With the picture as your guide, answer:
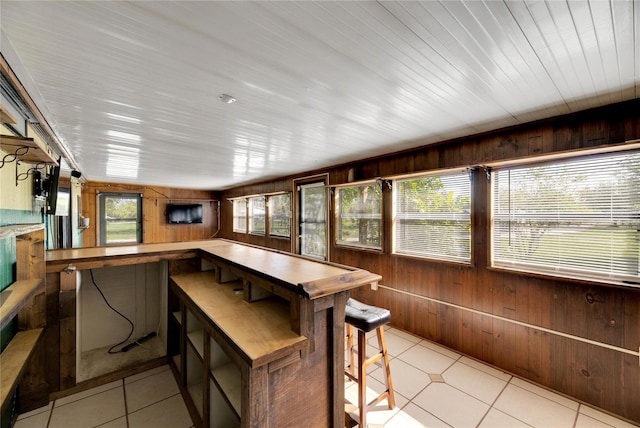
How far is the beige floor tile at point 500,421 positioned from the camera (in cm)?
179

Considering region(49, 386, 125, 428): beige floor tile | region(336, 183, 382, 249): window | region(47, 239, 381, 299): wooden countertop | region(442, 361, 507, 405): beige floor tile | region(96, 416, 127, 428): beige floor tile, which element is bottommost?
region(442, 361, 507, 405): beige floor tile

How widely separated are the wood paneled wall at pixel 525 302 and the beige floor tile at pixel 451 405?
67cm

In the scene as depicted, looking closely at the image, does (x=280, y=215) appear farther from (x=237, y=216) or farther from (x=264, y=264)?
(x=264, y=264)

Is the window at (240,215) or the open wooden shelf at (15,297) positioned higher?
the window at (240,215)

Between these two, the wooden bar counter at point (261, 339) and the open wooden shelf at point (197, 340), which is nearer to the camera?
the wooden bar counter at point (261, 339)

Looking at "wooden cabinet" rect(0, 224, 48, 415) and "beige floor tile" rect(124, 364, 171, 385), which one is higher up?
"wooden cabinet" rect(0, 224, 48, 415)

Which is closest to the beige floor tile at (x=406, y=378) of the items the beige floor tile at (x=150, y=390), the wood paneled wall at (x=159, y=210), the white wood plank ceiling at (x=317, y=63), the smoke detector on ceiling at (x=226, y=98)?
the beige floor tile at (x=150, y=390)

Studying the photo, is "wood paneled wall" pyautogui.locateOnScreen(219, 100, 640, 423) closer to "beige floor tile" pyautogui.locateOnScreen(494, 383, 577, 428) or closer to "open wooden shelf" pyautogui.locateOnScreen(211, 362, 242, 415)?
"beige floor tile" pyautogui.locateOnScreen(494, 383, 577, 428)

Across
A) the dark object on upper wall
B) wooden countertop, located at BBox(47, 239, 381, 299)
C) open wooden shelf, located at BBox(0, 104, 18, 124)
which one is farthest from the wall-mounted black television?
open wooden shelf, located at BBox(0, 104, 18, 124)

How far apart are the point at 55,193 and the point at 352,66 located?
2.98m

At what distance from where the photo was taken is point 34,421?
1.65 m

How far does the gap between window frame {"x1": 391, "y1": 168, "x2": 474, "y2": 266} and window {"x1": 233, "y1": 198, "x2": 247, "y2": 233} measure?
448 cm

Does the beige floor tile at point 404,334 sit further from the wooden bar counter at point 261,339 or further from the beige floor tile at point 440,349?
the wooden bar counter at point 261,339

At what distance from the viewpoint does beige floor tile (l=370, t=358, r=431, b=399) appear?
7.09 ft
